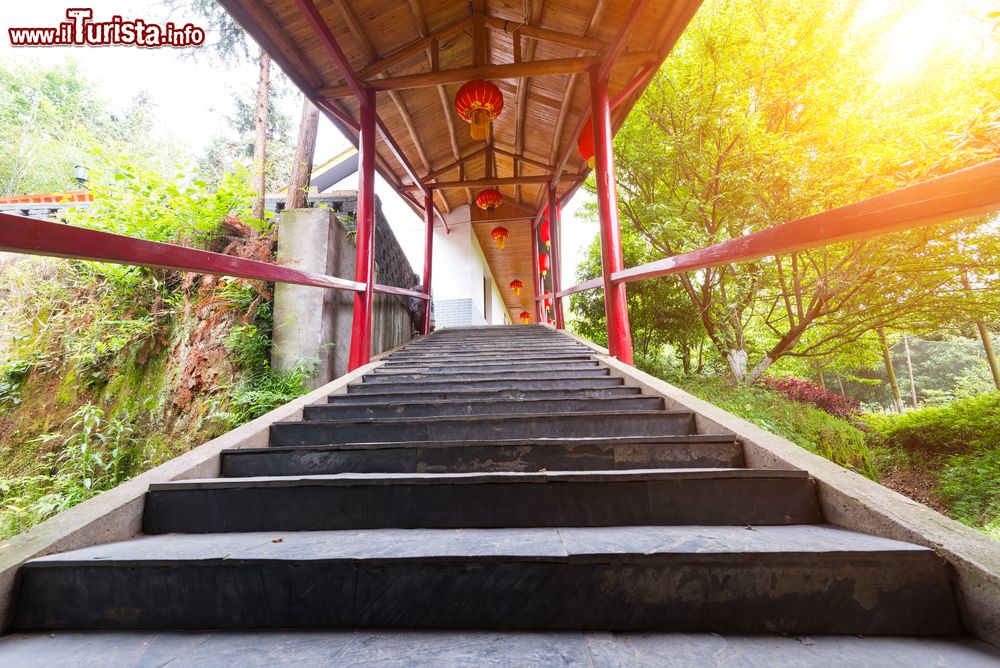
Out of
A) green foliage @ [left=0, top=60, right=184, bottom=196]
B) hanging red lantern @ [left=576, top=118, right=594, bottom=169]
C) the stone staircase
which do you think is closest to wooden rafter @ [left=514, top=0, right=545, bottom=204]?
hanging red lantern @ [left=576, top=118, right=594, bottom=169]

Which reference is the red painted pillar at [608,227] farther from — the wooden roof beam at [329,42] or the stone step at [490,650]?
the stone step at [490,650]

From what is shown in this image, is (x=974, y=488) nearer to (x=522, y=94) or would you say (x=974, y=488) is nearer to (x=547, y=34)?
(x=547, y=34)

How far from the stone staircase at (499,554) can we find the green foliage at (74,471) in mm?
2109

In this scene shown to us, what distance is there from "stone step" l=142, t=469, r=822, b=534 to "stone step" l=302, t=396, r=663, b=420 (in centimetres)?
100

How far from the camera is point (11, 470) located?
3088 millimetres

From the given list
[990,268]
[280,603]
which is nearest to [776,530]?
[280,603]

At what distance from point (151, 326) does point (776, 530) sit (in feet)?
15.6

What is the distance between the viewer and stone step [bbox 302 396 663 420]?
2.35 m

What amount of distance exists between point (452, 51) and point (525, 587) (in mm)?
6155

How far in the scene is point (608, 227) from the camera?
3.65 metres

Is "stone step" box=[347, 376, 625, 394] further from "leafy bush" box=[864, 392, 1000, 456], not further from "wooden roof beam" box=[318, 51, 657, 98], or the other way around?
"leafy bush" box=[864, 392, 1000, 456]

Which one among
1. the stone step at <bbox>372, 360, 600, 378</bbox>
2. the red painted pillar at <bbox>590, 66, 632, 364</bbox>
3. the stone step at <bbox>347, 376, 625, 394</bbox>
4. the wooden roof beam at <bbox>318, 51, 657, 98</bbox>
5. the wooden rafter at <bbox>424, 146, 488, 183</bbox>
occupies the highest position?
the wooden rafter at <bbox>424, 146, 488, 183</bbox>

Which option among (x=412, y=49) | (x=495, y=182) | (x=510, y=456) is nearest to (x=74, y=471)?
(x=510, y=456)

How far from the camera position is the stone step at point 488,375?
305 centimetres
